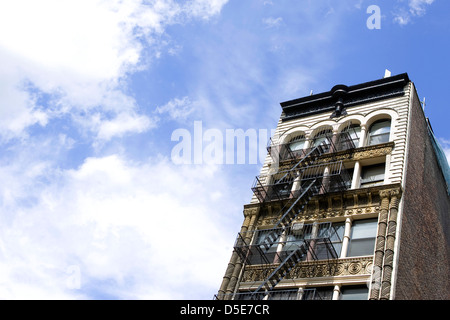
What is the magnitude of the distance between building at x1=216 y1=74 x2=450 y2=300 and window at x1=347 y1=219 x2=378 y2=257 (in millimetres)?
46

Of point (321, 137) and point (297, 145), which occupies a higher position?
point (321, 137)

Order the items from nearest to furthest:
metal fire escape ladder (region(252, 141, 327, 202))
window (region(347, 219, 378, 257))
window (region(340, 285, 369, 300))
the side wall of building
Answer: window (region(340, 285, 369, 300)) < the side wall of building < window (region(347, 219, 378, 257)) < metal fire escape ladder (region(252, 141, 327, 202))

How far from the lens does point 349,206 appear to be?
24844 millimetres

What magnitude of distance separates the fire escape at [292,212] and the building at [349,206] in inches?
2.1

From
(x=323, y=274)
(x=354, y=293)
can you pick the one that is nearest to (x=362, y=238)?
(x=323, y=274)

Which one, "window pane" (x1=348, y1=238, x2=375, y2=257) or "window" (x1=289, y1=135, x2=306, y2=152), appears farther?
"window" (x1=289, y1=135, x2=306, y2=152)

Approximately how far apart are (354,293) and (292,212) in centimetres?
558

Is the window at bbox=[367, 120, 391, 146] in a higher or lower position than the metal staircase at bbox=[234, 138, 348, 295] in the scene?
higher

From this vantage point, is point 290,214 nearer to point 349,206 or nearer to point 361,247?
point 349,206

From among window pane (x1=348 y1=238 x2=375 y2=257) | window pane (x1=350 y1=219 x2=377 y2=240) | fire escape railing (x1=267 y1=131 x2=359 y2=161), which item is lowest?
window pane (x1=348 y1=238 x2=375 y2=257)

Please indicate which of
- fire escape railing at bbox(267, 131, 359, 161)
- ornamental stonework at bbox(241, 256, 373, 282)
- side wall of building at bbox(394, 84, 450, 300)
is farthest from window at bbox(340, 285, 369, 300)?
fire escape railing at bbox(267, 131, 359, 161)

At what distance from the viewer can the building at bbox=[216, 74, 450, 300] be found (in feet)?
72.4

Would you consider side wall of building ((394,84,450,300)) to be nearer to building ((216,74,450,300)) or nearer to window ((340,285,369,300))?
building ((216,74,450,300))

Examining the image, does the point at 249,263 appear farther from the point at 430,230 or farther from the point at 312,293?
the point at 430,230
